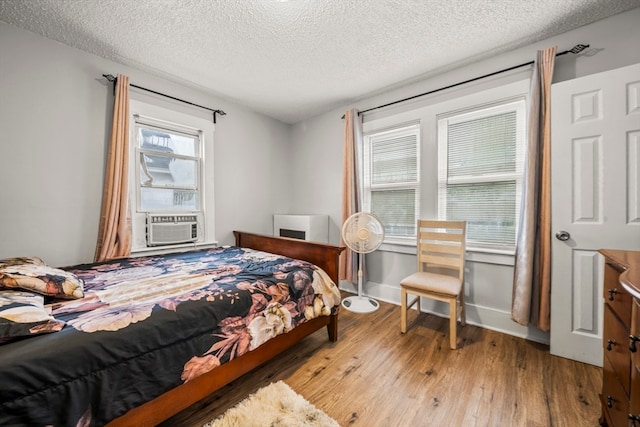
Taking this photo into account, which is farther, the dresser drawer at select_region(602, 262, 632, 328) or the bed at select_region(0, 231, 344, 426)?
the dresser drawer at select_region(602, 262, 632, 328)

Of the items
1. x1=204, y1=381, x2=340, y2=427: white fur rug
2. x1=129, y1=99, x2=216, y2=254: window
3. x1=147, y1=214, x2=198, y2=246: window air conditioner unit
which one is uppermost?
x1=129, y1=99, x2=216, y2=254: window

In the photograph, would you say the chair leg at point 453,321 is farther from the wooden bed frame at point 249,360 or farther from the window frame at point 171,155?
the window frame at point 171,155

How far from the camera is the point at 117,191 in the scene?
2174 millimetres

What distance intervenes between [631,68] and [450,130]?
1.15 m

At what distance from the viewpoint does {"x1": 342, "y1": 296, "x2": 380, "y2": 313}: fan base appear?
2.64 metres

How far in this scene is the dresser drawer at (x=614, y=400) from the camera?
924mm

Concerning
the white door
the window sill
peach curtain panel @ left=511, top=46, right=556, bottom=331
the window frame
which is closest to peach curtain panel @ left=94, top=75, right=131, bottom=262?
→ the window frame

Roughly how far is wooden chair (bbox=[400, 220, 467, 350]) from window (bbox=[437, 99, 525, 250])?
22cm

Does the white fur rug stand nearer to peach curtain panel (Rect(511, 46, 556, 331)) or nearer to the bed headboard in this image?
the bed headboard

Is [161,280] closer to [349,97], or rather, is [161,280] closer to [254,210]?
[254,210]

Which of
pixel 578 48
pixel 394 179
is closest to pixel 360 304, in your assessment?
pixel 394 179

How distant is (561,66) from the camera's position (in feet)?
6.31

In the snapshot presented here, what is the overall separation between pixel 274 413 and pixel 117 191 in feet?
7.21

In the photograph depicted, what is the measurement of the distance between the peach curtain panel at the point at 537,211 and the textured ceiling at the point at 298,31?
429mm
